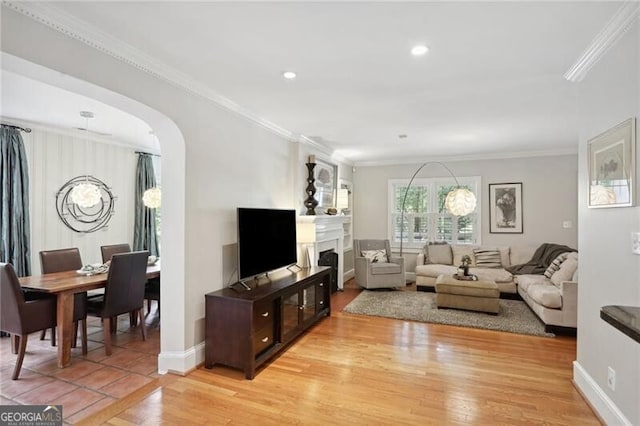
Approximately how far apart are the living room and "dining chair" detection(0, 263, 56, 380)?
1132mm

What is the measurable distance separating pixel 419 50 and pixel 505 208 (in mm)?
5094

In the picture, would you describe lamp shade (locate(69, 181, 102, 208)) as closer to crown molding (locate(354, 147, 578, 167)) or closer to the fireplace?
the fireplace

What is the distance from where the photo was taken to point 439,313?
15.3 ft

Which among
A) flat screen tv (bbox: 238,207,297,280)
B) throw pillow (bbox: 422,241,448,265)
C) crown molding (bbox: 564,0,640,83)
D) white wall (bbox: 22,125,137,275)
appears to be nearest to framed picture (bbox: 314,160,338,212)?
flat screen tv (bbox: 238,207,297,280)

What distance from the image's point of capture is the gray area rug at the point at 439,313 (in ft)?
13.7

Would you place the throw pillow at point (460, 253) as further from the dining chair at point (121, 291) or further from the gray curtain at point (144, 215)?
the gray curtain at point (144, 215)

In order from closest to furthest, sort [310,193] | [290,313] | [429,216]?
[290,313]
[310,193]
[429,216]

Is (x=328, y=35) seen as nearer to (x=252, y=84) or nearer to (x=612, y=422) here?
(x=252, y=84)

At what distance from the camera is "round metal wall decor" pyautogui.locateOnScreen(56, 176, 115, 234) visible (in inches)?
189

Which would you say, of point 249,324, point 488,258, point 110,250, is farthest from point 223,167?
point 488,258

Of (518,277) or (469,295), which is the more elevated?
(518,277)

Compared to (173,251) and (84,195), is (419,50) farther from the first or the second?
(84,195)

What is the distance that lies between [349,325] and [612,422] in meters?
2.57

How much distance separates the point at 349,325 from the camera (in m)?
4.25
